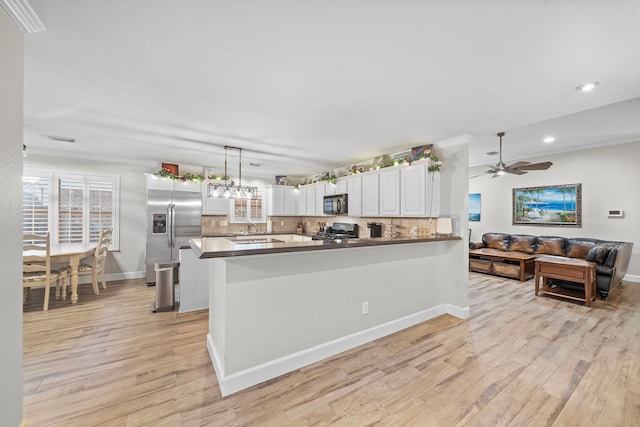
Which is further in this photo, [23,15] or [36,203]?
[36,203]

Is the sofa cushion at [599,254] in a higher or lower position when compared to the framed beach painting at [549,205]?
lower

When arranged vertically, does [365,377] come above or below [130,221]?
below

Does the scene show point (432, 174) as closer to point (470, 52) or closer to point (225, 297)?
point (470, 52)

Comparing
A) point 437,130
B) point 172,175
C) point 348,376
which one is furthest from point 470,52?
point 172,175

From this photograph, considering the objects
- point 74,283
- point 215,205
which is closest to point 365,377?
point 74,283

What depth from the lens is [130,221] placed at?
5398 mm

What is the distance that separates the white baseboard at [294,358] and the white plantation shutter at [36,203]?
14.9ft

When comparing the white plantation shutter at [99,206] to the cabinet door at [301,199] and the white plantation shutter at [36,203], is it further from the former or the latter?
the cabinet door at [301,199]

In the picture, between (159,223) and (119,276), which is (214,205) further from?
(119,276)

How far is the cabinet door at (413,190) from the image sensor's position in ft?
12.0

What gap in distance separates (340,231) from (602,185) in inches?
217

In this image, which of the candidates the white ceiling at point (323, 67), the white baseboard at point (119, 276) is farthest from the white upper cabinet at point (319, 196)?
the white baseboard at point (119, 276)

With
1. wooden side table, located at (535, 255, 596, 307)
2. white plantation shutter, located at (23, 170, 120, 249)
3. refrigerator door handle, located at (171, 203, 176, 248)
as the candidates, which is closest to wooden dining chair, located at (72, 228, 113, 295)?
white plantation shutter, located at (23, 170, 120, 249)

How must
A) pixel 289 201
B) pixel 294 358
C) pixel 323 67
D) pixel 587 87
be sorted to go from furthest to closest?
pixel 289 201 < pixel 294 358 < pixel 587 87 < pixel 323 67
